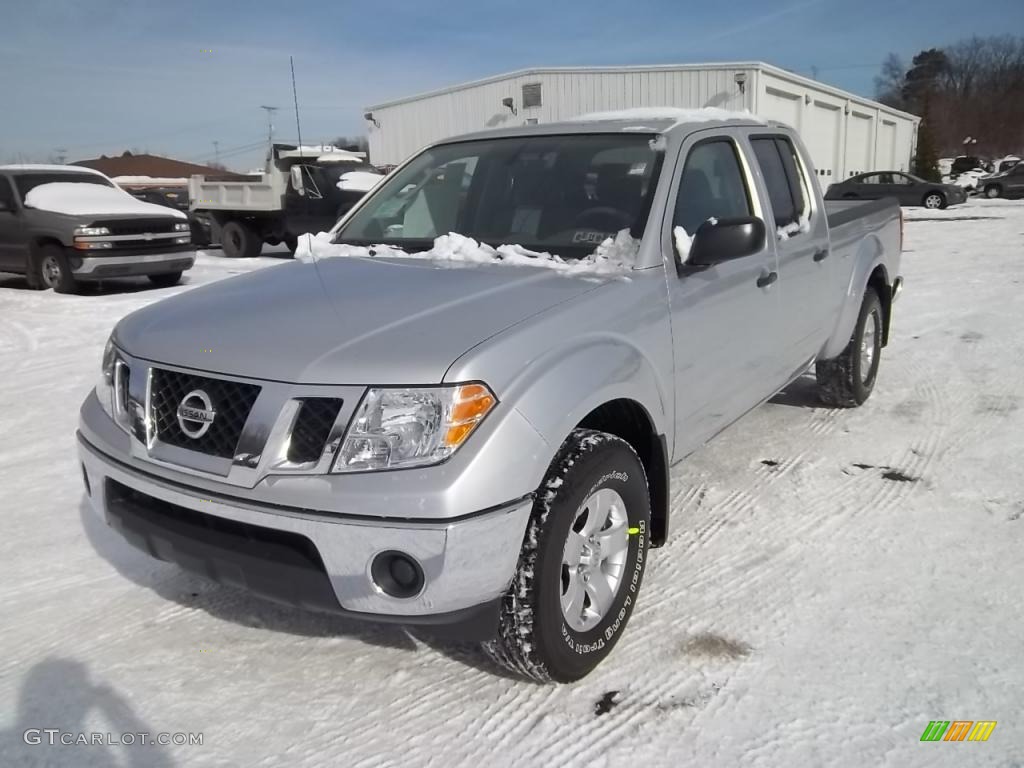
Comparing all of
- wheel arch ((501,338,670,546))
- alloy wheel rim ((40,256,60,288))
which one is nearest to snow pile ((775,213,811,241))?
wheel arch ((501,338,670,546))

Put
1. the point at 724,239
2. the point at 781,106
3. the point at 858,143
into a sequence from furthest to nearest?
1. the point at 858,143
2. the point at 781,106
3. the point at 724,239

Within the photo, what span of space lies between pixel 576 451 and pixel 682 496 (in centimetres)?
180

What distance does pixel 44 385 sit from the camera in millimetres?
6461

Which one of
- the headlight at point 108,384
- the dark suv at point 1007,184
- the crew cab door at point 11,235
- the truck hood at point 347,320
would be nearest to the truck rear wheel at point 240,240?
the crew cab door at point 11,235

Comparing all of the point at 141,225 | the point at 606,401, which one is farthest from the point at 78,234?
the point at 606,401

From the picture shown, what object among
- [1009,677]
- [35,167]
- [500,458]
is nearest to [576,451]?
[500,458]

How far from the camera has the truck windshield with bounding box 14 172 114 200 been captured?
38.0ft

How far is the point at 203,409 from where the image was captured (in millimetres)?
2410

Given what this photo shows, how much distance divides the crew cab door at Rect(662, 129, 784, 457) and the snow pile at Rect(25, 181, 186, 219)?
9624 millimetres

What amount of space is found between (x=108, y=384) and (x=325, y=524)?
3.87 feet

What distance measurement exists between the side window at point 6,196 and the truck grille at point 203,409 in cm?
1078

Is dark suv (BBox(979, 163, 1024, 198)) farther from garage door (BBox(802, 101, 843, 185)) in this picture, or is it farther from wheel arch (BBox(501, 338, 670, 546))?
wheel arch (BBox(501, 338, 670, 546))

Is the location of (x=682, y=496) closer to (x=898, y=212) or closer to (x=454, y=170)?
(x=454, y=170)

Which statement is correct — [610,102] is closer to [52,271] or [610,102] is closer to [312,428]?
[52,271]
